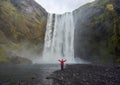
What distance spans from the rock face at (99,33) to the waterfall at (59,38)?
422cm

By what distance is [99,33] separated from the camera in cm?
8412

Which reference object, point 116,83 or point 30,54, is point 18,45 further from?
point 116,83

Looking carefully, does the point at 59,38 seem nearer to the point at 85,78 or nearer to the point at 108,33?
the point at 108,33

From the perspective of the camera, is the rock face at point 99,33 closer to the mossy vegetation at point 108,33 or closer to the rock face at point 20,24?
the mossy vegetation at point 108,33

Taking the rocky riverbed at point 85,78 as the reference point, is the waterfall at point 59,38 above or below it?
above

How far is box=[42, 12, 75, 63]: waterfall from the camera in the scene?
314 ft

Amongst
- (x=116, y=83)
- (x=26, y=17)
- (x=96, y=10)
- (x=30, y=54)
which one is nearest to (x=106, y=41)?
(x=96, y=10)

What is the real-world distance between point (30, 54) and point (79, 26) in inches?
1002

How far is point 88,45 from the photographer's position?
8731 cm

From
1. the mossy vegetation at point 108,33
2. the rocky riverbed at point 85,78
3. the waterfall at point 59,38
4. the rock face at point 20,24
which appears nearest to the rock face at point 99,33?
the mossy vegetation at point 108,33

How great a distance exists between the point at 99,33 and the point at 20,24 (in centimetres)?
3557

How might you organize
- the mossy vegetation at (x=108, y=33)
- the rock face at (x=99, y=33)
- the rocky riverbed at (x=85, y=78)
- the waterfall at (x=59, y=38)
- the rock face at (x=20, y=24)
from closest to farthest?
the rocky riverbed at (x=85, y=78) < the mossy vegetation at (x=108, y=33) < the rock face at (x=99, y=33) < the rock face at (x=20, y=24) < the waterfall at (x=59, y=38)

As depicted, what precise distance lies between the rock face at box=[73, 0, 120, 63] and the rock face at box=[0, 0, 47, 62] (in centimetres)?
1887

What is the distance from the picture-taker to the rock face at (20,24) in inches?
3395
